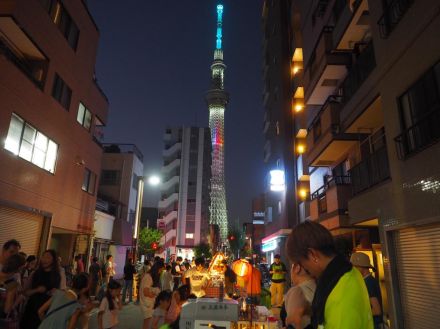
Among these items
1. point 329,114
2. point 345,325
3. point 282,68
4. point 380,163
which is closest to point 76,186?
point 329,114

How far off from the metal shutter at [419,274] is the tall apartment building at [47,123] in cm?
1225

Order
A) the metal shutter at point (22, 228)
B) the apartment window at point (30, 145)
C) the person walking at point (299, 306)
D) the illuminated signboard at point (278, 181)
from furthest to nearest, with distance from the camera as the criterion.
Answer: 1. the illuminated signboard at point (278, 181)
2. the apartment window at point (30, 145)
3. the metal shutter at point (22, 228)
4. the person walking at point (299, 306)

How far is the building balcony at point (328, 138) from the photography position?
14.5 m

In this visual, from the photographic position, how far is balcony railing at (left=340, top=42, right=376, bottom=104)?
1159 cm

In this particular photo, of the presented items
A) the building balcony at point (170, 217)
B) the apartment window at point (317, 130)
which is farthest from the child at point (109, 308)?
the building balcony at point (170, 217)

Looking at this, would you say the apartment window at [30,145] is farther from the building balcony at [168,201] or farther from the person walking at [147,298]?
the building balcony at [168,201]

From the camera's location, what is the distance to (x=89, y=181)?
19.9 m

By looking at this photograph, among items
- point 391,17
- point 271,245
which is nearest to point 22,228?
point 391,17

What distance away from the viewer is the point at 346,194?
555 inches

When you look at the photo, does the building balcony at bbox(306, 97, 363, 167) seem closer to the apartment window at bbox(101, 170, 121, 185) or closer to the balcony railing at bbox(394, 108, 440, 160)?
the balcony railing at bbox(394, 108, 440, 160)

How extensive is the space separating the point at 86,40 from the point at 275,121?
20.4m

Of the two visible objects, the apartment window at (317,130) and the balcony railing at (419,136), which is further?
the apartment window at (317,130)

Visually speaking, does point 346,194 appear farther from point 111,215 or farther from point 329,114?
point 111,215

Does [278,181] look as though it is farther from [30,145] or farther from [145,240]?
[145,240]
